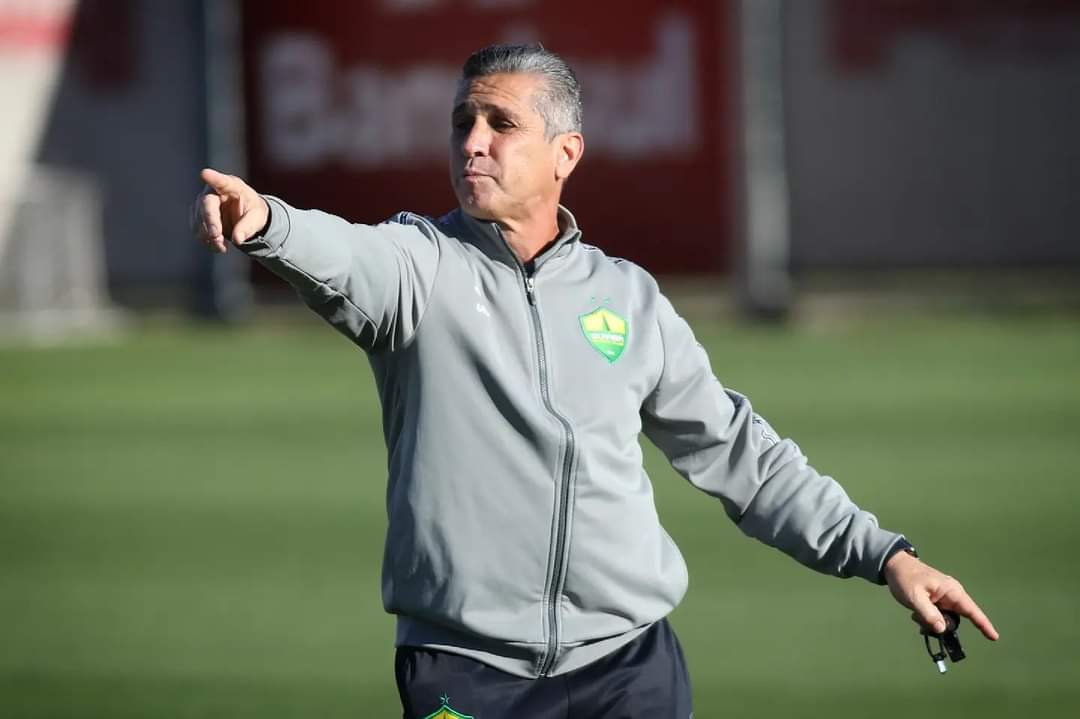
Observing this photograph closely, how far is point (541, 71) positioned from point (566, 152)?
0.19 metres

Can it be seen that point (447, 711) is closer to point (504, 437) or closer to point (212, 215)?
point (504, 437)

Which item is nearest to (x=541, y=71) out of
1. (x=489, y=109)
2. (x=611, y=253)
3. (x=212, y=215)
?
(x=489, y=109)

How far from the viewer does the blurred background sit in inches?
293

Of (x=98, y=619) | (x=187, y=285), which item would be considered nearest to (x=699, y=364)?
(x=98, y=619)

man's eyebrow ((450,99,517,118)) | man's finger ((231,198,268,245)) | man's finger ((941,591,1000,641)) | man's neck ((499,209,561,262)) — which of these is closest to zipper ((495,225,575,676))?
man's neck ((499,209,561,262))

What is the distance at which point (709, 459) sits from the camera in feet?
13.1

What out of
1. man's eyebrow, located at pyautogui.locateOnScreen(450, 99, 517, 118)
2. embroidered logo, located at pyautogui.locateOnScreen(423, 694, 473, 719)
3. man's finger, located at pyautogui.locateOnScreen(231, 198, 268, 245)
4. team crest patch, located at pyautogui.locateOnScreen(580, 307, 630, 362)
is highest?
man's eyebrow, located at pyautogui.locateOnScreen(450, 99, 517, 118)

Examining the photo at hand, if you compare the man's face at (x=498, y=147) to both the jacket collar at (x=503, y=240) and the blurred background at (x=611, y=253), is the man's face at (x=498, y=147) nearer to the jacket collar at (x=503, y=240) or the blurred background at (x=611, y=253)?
the jacket collar at (x=503, y=240)

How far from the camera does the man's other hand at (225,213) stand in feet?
10.7

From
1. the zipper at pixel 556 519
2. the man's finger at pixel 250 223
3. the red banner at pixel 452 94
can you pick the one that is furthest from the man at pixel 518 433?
the red banner at pixel 452 94

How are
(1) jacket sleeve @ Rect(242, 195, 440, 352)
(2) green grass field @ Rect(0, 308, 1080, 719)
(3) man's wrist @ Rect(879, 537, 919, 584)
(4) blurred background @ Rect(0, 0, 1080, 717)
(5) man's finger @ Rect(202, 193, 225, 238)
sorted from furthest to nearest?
1. (4) blurred background @ Rect(0, 0, 1080, 717)
2. (2) green grass field @ Rect(0, 308, 1080, 719)
3. (3) man's wrist @ Rect(879, 537, 919, 584)
4. (1) jacket sleeve @ Rect(242, 195, 440, 352)
5. (5) man's finger @ Rect(202, 193, 225, 238)

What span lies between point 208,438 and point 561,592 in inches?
372

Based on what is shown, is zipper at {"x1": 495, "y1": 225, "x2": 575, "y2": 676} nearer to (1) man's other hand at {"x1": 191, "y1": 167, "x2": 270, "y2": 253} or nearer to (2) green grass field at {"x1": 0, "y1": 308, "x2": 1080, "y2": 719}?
(1) man's other hand at {"x1": 191, "y1": 167, "x2": 270, "y2": 253}

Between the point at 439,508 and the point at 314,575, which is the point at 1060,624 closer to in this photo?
the point at 314,575
